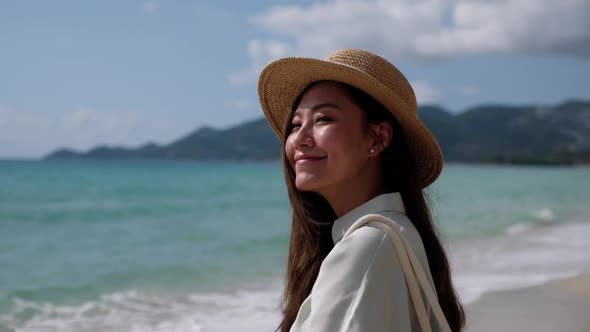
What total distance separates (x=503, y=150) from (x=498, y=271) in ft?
402

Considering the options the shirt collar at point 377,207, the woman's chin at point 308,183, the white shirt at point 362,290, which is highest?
the woman's chin at point 308,183

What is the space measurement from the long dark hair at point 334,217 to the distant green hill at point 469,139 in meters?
114

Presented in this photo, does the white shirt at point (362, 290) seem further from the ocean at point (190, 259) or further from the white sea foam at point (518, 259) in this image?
the white sea foam at point (518, 259)

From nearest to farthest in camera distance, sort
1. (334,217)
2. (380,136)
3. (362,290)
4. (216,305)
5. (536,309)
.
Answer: (362,290) < (380,136) < (334,217) < (536,309) < (216,305)

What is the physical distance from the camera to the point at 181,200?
3152 cm

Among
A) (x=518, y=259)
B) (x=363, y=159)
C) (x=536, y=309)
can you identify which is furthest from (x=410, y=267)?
(x=518, y=259)

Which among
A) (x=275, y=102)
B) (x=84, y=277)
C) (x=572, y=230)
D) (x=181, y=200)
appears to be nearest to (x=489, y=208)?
(x=572, y=230)

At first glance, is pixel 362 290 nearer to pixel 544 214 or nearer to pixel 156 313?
pixel 156 313

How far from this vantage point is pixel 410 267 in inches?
64.9

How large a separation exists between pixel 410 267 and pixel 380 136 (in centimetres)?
44

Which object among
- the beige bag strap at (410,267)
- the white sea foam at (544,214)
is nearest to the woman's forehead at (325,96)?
the beige bag strap at (410,267)

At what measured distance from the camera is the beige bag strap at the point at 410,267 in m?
1.64

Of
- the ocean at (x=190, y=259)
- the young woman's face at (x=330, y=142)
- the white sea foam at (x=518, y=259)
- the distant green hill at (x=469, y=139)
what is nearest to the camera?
the young woman's face at (x=330, y=142)

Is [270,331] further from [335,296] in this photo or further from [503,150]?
[503,150]
